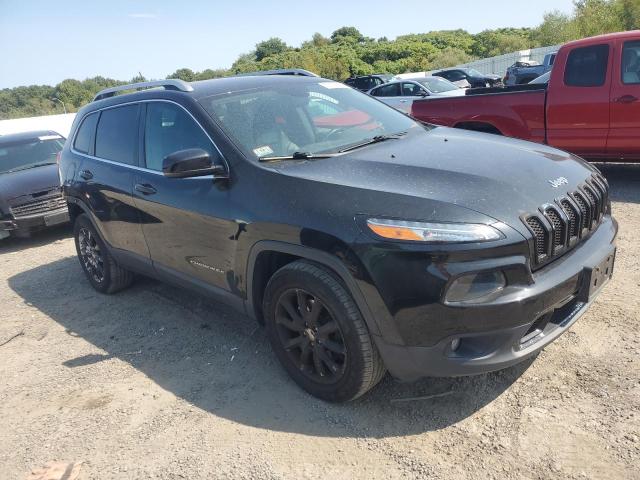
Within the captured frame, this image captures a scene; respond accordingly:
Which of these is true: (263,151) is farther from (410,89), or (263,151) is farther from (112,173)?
(410,89)

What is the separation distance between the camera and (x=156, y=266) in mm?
4086

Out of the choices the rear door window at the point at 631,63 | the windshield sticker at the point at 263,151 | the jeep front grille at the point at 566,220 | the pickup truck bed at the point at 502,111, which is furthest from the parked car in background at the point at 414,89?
the jeep front grille at the point at 566,220

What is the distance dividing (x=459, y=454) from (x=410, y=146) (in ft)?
5.94

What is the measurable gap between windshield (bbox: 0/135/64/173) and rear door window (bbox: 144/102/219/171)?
5.52 meters

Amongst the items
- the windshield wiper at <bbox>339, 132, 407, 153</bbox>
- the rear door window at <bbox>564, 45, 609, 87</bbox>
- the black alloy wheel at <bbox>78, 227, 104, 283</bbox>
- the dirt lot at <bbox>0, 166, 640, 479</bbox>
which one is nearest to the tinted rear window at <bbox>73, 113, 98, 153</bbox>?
the black alloy wheel at <bbox>78, 227, 104, 283</bbox>

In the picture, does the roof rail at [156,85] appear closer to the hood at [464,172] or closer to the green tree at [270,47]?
the hood at [464,172]

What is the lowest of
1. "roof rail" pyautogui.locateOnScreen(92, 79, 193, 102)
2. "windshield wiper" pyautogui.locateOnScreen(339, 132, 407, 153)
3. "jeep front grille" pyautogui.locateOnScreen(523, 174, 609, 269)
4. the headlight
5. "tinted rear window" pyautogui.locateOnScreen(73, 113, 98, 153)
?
"jeep front grille" pyautogui.locateOnScreen(523, 174, 609, 269)

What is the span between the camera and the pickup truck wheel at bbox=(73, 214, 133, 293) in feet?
16.1

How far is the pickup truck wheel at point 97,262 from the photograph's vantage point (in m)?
4.92

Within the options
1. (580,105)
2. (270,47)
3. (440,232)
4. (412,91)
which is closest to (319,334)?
(440,232)

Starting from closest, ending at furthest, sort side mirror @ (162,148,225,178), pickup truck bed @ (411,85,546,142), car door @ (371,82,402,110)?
1. side mirror @ (162,148,225,178)
2. pickup truck bed @ (411,85,546,142)
3. car door @ (371,82,402,110)

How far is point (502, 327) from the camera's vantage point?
2400 millimetres

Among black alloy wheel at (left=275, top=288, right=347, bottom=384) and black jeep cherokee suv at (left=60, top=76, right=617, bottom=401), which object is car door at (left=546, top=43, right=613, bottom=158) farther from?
black alloy wheel at (left=275, top=288, right=347, bottom=384)

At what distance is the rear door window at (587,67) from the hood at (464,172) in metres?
3.69
